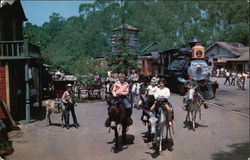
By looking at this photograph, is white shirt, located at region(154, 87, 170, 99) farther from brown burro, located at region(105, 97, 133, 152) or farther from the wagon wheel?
the wagon wheel

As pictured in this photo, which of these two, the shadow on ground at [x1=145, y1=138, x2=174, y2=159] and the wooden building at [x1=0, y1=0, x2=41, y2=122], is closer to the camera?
the shadow on ground at [x1=145, y1=138, x2=174, y2=159]

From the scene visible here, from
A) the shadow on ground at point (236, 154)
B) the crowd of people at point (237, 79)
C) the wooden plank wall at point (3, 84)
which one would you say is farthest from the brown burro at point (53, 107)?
the crowd of people at point (237, 79)

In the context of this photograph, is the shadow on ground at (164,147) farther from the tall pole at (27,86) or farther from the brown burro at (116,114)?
the tall pole at (27,86)

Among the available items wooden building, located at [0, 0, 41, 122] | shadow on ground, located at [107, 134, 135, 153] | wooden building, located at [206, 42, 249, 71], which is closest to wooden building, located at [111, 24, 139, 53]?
wooden building, located at [0, 0, 41, 122]

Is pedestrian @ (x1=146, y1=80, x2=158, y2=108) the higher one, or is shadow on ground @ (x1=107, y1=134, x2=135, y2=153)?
pedestrian @ (x1=146, y1=80, x2=158, y2=108)

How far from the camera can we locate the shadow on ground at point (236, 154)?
26.8ft

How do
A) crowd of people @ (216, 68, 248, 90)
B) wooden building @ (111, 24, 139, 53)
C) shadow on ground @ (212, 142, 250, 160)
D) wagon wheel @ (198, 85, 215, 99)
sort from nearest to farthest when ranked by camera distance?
wooden building @ (111, 24, 139, 53) → shadow on ground @ (212, 142, 250, 160) → wagon wheel @ (198, 85, 215, 99) → crowd of people @ (216, 68, 248, 90)

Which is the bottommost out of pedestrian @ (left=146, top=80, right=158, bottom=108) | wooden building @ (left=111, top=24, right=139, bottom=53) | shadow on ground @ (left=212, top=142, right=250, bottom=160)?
shadow on ground @ (left=212, top=142, right=250, bottom=160)

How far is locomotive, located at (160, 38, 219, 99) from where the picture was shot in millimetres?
17500

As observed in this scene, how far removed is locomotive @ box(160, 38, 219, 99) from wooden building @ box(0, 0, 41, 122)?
323 inches

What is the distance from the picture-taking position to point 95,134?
9070mm

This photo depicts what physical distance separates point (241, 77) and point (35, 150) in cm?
2647

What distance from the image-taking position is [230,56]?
2181 inches

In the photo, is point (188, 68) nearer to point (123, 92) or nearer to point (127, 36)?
point (123, 92)
